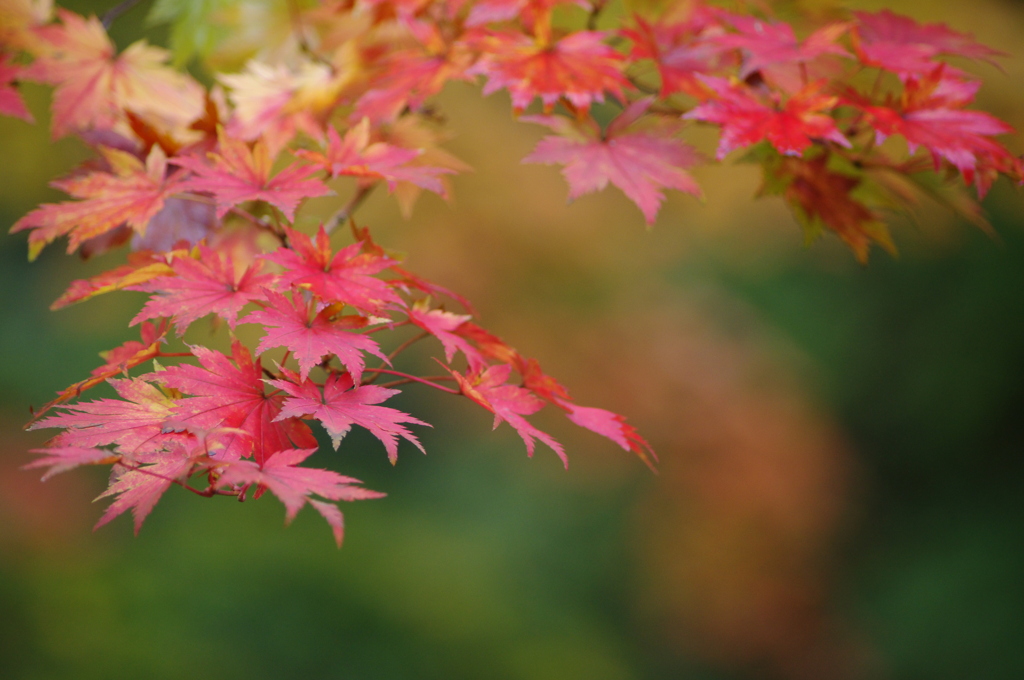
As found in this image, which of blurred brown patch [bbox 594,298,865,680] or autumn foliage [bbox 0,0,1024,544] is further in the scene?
blurred brown patch [bbox 594,298,865,680]

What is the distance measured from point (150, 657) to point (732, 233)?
3.39 m

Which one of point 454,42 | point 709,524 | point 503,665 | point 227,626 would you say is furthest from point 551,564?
point 454,42

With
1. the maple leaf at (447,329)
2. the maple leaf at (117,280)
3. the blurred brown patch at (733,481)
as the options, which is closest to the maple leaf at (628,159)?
the maple leaf at (447,329)

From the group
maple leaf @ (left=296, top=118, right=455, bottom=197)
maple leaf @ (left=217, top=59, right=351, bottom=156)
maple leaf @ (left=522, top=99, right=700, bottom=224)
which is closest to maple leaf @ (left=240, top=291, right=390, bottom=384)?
maple leaf @ (left=296, top=118, right=455, bottom=197)

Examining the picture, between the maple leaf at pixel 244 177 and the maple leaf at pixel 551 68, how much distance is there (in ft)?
0.91

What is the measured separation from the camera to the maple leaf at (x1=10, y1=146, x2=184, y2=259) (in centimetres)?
88

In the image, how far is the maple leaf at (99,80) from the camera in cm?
115

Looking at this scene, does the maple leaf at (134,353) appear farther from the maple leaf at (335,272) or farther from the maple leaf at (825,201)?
the maple leaf at (825,201)

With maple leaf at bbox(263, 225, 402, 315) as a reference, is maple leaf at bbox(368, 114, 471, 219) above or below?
below

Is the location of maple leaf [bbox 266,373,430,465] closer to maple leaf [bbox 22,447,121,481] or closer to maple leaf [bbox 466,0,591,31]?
maple leaf [bbox 22,447,121,481]

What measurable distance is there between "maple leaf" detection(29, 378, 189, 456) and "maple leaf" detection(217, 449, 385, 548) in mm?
85

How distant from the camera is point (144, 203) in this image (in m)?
0.91

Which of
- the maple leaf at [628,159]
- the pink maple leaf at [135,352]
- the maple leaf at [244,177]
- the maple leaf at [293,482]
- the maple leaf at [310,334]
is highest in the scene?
the maple leaf at [628,159]

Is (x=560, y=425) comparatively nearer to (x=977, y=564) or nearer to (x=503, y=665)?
(x=503, y=665)
